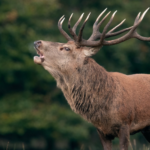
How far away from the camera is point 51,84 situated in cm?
2402

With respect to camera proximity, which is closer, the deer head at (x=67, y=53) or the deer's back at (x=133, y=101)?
the deer's back at (x=133, y=101)

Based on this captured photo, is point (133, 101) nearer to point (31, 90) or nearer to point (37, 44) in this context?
point (37, 44)

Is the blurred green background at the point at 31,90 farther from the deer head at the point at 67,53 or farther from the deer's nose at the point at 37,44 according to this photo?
the deer's nose at the point at 37,44

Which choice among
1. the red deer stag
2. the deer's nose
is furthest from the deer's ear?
the deer's nose

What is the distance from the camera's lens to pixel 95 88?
7.10 meters

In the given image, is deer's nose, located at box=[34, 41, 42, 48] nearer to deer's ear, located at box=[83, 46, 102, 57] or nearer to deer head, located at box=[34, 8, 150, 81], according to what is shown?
deer head, located at box=[34, 8, 150, 81]

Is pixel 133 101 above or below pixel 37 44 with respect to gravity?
below

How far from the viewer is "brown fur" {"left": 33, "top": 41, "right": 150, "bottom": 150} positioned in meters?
6.96

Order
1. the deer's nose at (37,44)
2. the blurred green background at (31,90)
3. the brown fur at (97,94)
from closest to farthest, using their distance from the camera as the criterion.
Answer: the brown fur at (97,94)
the deer's nose at (37,44)
the blurred green background at (31,90)

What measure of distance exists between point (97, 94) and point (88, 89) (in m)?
0.16

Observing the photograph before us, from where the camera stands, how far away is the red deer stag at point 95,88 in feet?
22.9

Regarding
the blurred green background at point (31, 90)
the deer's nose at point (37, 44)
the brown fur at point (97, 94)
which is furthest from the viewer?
the blurred green background at point (31, 90)

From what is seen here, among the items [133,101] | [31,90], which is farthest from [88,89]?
[31,90]

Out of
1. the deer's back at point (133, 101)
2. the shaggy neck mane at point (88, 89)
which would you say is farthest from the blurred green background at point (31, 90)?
the shaggy neck mane at point (88, 89)
